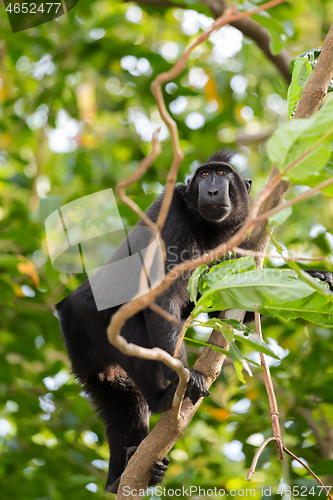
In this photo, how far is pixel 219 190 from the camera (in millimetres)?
4789

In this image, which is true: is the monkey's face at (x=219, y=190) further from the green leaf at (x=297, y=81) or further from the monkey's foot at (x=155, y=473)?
the monkey's foot at (x=155, y=473)

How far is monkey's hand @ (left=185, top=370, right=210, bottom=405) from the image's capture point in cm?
338

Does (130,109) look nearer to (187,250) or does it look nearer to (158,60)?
(158,60)

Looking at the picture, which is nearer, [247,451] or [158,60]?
[247,451]

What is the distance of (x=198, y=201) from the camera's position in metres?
4.79

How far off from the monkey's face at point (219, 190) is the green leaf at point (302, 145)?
2849 mm

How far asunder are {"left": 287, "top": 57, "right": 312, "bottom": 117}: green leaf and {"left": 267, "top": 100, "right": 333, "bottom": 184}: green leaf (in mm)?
1533

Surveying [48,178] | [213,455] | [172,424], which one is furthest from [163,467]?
[48,178]

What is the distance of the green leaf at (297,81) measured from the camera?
3244 mm

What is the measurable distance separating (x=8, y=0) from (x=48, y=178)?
4.07 meters

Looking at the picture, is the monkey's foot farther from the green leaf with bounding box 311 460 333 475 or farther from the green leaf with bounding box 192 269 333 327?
the green leaf with bounding box 192 269 333 327

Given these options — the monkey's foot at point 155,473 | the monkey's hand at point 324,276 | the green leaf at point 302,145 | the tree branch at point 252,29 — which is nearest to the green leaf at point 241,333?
the green leaf at point 302,145

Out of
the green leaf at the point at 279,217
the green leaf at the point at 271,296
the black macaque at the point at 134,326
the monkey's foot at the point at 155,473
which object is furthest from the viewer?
the black macaque at the point at 134,326

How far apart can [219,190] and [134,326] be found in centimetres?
152
